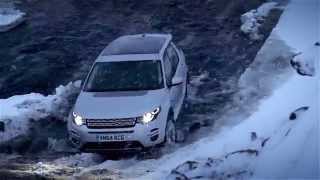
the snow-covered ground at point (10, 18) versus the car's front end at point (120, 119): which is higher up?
the car's front end at point (120, 119)

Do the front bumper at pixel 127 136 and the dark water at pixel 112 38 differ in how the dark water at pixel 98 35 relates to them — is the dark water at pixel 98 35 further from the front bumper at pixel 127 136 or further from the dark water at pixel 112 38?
the front bumper at pixel 127 136

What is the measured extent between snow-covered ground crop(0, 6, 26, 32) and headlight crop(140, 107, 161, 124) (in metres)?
10.7

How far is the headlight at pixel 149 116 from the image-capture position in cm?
1168

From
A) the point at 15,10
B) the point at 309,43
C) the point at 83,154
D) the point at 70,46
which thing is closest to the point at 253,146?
the point at 83,154

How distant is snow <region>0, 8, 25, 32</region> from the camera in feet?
70.6

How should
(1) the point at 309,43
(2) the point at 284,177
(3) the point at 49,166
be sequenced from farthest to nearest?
(1) the point at 309,43 < (3) the point at 49,166 < (2) the point at 284,177

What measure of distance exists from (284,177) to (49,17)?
1326cm

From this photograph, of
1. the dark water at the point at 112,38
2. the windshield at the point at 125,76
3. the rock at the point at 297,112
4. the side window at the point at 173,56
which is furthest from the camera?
the dark water at the point at 112,38

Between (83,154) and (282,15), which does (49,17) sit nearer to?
(282,15)

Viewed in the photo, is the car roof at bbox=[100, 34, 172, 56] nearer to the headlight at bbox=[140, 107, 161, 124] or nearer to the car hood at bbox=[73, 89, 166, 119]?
the car hood at bbox=[73, 89, 166, 119]

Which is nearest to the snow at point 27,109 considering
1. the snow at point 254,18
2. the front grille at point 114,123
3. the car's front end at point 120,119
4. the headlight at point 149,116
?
the car's front end at point 120,119

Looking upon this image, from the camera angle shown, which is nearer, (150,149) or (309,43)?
(150,149)

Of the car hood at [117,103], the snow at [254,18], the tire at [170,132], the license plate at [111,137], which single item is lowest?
the snow at [254,18]

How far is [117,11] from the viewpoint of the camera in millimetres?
22641
